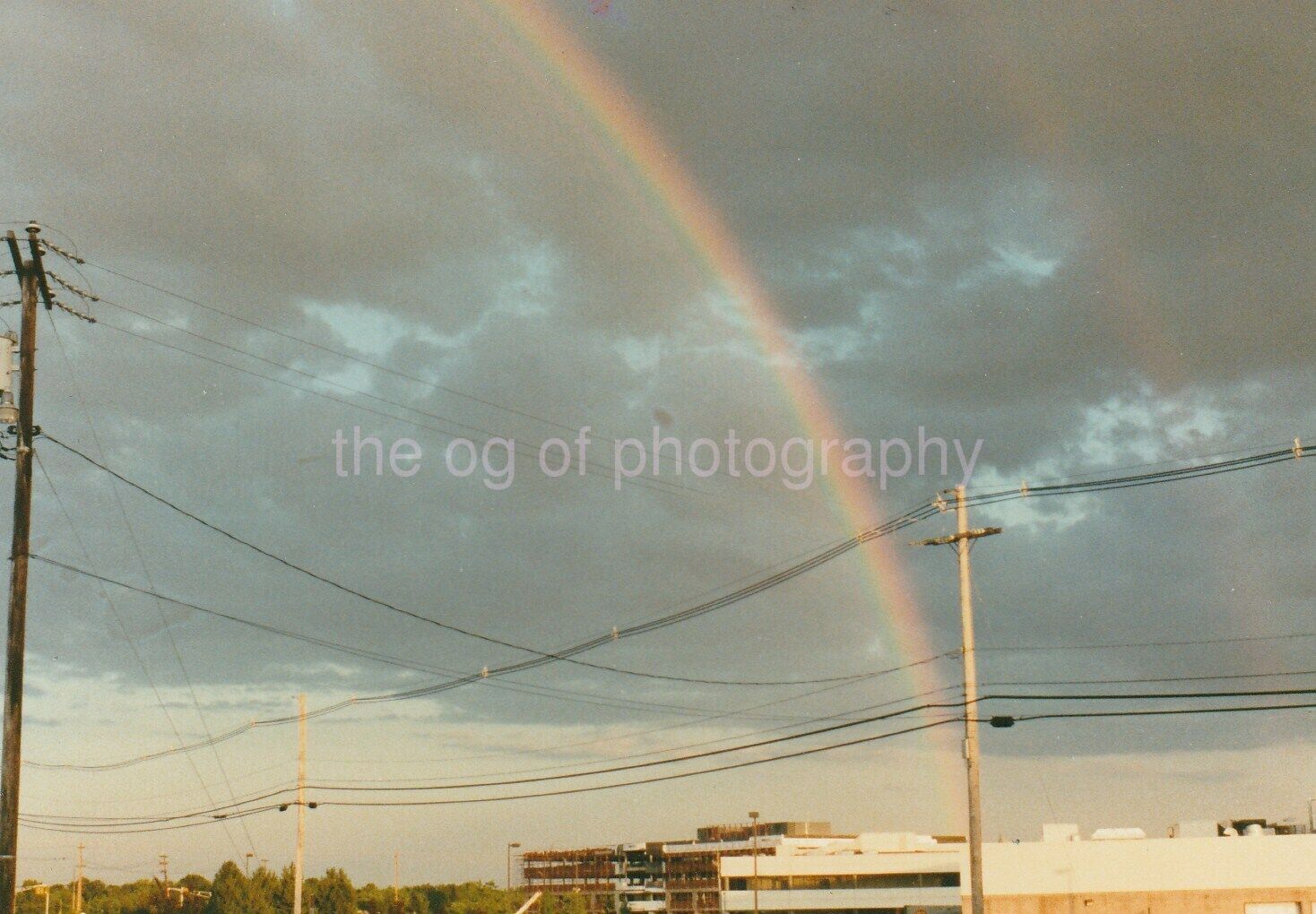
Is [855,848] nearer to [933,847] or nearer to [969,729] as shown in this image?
[933,847]

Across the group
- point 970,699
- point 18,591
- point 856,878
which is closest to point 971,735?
point 970,699

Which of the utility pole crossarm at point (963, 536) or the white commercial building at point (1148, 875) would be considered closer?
the utility pole crossarm at point (963, 536)

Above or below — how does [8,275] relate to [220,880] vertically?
above

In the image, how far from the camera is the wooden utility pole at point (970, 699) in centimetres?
3384

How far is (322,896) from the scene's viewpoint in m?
127

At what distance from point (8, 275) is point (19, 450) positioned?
4613 millimetres

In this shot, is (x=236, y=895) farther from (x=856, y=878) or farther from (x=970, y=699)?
(x=970, y=699)

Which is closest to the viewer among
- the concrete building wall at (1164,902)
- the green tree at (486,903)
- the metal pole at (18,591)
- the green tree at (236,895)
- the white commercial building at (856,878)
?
the metal pole at (18,591)

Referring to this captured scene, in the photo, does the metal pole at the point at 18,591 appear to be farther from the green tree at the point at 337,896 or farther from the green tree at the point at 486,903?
the green tree at the point at 486,903

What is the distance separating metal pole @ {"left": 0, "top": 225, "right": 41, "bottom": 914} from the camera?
26109 mm

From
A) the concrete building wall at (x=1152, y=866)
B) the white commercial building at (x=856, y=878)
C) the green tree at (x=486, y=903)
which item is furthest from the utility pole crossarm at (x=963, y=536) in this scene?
the green tree at (x=486, y=903)

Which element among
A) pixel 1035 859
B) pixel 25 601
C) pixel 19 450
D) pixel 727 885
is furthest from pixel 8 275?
pixel 727 885

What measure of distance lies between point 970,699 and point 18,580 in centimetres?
2358

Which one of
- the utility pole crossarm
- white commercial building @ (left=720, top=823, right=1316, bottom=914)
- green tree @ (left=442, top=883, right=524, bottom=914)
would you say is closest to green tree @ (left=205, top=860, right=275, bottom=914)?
green tree @ (left=442, top=883, right=524, bottom=914)
